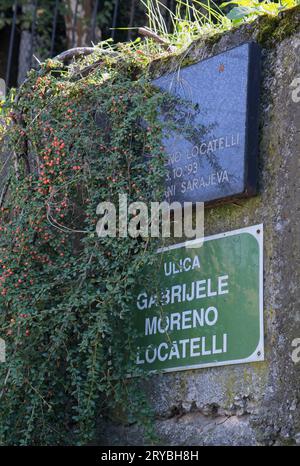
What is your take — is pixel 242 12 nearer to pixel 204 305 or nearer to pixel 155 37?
pixel 155 37

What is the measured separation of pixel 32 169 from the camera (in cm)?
412

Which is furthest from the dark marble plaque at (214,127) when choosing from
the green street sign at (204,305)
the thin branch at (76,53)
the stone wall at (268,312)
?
the thin branch at (76,53)

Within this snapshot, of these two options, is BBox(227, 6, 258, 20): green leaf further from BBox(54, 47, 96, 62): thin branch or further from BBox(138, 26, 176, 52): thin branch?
BBox(54, 47, 96, 62): thin branch

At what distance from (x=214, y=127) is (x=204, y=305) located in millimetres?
675

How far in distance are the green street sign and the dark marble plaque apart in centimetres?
20

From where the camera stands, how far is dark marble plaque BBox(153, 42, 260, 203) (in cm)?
329

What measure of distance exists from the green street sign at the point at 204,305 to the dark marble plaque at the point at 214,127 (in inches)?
7.8

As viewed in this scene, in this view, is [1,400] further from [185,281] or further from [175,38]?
[175,38]

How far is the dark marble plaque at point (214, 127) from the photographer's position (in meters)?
3.29

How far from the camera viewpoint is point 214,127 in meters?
3.44

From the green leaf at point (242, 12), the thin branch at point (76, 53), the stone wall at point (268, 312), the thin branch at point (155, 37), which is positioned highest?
the thin branch at point (76, 53)

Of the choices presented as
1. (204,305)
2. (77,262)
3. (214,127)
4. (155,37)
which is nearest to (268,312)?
(204,305)

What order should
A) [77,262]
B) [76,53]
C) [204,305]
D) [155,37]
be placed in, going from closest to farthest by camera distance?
[204,305]
[77,262]
[155,37]
[76,53]

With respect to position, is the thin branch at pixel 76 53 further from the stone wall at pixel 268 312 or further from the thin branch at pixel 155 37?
the stone wall at pixel 268 312
